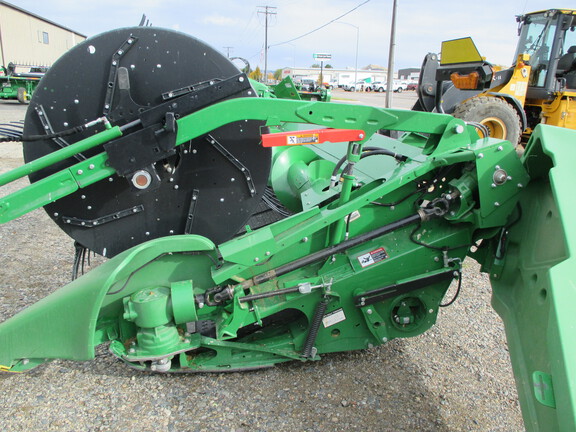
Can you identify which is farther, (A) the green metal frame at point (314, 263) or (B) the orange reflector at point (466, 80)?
(B) the orange reflector at point (466, 80)

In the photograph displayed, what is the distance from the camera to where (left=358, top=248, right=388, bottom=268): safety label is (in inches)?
101

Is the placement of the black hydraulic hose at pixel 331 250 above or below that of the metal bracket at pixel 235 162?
below

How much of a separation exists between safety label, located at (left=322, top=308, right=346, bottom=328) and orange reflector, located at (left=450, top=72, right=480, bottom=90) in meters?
2.20

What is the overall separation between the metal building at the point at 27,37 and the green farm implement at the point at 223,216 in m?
34.0

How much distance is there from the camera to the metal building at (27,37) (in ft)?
99.6

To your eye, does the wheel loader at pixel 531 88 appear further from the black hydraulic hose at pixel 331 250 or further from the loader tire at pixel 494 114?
the black hydraulic hose at pixel 331 250

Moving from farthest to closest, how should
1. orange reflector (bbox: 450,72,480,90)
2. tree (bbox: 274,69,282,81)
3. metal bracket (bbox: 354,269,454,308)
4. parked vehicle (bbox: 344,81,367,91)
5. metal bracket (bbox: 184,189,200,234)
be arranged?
tree (bbox: 274,69,282,81) → parked vehicle (bbox: 344,81,367,91) → orange reflector (bbox: 450,72,480,90) → metal bracket (bbox: 184,189,200,234) → metal bracket (bbox: 354,269,454,308)

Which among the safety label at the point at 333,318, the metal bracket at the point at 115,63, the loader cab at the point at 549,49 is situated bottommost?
the safety label at the point at 333,318

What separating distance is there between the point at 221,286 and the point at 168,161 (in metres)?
0.80

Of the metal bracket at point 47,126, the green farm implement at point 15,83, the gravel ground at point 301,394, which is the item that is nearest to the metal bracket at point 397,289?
the gravel ground at point 301,394

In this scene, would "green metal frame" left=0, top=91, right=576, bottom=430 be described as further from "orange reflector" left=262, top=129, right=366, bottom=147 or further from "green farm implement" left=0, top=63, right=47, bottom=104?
"green farm implement" left=0, top=63, right=47, bottom=104

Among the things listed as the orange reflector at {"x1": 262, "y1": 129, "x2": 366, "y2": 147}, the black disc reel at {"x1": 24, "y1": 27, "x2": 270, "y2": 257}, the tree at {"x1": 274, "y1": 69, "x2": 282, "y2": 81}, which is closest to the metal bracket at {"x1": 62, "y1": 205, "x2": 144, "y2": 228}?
the black disc reel at {"x1": 24, "y1": 27, "x2": 270, "y2": 257}

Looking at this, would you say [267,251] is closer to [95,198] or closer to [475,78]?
[95,198]

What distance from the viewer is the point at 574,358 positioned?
1.23 meters
